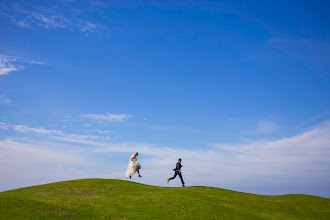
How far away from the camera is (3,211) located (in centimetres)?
2848

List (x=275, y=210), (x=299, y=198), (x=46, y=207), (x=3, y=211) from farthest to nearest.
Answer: (x=299, y=198) → (x=275, y=210) → (x=46, y=207) → (x=3, y=211)

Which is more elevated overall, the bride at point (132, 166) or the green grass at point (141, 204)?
the bride at point (132, 166)

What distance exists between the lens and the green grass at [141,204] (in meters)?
30.9

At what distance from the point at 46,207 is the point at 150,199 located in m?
12.4

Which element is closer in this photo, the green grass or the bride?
the green grass

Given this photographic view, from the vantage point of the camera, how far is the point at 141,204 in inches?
1382

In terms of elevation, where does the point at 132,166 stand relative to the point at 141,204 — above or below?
above

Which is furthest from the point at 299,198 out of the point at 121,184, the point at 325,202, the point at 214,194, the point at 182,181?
the point at 121,184

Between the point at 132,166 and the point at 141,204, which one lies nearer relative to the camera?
the point at 141,204

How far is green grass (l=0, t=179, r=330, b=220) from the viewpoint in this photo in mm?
30909

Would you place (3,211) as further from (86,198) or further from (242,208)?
(242,208)

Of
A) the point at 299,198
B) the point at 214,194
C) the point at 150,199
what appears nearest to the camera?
the point at 150,199

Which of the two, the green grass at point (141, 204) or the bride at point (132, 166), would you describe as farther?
the bride at point (132, 166)

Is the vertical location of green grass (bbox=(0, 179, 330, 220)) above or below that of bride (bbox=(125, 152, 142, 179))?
below
